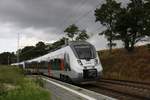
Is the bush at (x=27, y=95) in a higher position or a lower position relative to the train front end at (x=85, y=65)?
lower

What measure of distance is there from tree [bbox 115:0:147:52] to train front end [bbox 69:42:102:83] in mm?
15127

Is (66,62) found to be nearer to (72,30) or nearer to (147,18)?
(147,18)

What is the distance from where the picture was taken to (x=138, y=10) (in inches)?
1588

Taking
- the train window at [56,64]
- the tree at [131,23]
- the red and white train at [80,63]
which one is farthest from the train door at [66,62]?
the tree at [131,23]

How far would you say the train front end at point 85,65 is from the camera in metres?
24.4

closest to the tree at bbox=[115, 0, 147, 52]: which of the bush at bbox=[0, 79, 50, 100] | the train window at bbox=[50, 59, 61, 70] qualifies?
the train window at bbox=[50, 59, 61, 70]

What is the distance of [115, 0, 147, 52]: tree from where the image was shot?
40.0 meters

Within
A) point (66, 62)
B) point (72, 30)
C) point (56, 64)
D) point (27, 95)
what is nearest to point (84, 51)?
point (66, 62)

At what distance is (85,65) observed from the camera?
974 inches

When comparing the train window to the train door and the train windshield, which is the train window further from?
the train windshield

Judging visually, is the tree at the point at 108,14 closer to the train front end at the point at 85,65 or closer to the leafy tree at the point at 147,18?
the leafy tree at the point at 147,18

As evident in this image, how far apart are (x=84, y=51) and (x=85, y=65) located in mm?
1455

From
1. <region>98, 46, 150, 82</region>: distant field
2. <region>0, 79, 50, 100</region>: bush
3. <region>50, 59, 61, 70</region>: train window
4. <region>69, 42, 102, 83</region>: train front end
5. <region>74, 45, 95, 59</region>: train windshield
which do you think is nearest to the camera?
<region>0, 79, 50, 100</region>: bush

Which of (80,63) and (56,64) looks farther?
(56,64)
